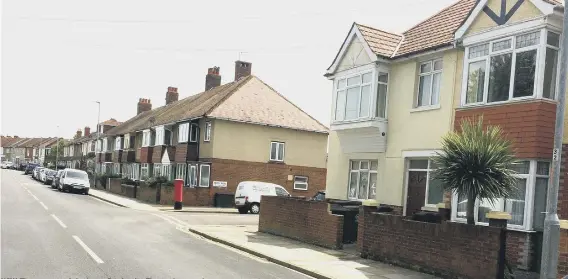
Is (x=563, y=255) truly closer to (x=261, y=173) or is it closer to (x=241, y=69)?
(x=261, y=173)

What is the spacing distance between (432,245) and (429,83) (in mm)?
6678

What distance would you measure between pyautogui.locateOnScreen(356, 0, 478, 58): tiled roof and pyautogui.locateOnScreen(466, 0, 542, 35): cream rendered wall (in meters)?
1.59

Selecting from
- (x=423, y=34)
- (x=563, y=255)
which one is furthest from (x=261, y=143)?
(x=563, y=255)

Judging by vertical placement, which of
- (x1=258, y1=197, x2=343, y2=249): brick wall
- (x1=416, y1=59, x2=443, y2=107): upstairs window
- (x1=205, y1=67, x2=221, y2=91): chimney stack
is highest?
(x1=205, y1=67, x2=221, y2=91): chimney stack

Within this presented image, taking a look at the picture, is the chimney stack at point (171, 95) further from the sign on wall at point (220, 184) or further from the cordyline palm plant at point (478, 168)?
the cordyline palm plant at point (478, 168)

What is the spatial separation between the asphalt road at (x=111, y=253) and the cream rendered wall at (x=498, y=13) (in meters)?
8.27

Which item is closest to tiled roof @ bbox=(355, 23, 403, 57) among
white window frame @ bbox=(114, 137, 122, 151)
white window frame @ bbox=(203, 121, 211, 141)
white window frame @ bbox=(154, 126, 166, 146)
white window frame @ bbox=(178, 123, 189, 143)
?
white window frame @ bbox=(203, 121, 211, 141)

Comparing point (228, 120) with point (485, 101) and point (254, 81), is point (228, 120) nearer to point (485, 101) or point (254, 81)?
point (254, 81)

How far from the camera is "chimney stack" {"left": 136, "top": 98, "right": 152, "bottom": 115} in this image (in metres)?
65.0

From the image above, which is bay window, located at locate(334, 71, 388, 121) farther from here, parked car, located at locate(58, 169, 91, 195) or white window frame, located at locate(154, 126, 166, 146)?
parked car, located at locate(58, 169, 91, 195)

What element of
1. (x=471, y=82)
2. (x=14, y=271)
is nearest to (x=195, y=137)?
(x=471, y=82)

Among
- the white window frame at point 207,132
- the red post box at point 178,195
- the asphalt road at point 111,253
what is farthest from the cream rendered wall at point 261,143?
the asphalt road at point 111,253

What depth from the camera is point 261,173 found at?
34406 millimetres

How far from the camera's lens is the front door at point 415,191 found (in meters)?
16.1
